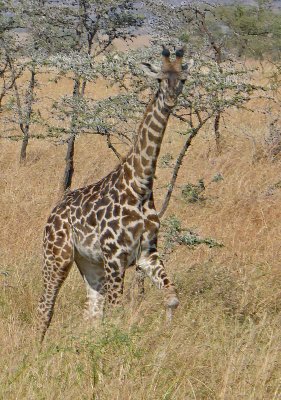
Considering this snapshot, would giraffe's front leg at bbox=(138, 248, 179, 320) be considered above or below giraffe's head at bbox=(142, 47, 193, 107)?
below

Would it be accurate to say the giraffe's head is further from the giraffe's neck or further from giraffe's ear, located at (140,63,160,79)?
the giraffe's neck

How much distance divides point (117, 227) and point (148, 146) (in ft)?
2.72

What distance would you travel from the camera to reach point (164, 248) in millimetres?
9305

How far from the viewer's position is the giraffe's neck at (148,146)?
708cm

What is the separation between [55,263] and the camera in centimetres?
749

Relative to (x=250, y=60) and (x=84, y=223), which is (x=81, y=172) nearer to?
(x=84, y=223)

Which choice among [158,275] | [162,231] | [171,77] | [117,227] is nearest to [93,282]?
Result: [117,227]

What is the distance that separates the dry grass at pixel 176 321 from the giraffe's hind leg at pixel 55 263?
9.4 inches

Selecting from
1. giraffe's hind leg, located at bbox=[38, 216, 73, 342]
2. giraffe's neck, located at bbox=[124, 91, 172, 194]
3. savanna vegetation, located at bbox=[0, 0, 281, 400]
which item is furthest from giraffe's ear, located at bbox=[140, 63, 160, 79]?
savanna vegetation, located at bbox=[0, 0, 281, 400]

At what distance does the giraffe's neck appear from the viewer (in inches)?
279

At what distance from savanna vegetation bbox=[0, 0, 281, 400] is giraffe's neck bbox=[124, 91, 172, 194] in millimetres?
1087

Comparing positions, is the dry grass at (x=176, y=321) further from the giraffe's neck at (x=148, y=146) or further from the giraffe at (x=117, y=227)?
the giraffe's neck at (x=148, y=146)

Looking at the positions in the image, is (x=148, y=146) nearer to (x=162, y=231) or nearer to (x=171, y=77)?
(x=171, y=77)

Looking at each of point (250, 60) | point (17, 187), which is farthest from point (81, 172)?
point (250, 60)
